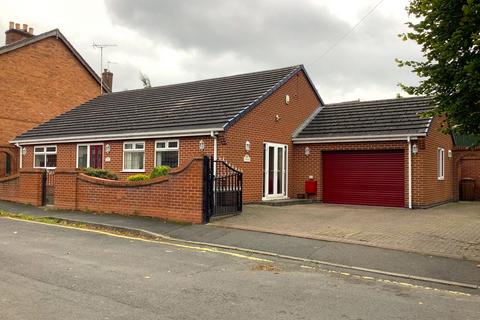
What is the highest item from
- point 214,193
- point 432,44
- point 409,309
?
point 432,44

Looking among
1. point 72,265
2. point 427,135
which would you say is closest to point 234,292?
point 72,265

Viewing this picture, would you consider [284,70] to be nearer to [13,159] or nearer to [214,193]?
[214,193]

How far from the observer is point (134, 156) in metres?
18.0

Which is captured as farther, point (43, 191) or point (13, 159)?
point (13, 159)

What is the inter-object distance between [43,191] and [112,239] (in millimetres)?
7386

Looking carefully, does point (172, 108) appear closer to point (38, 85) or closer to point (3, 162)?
A: point (3, 162)

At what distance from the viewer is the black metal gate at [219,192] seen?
1174cm

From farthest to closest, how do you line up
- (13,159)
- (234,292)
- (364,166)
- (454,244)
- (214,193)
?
1. (13,159)
2. (364,166)
3. (214,193)
4. (454,244)
5. (234,292)

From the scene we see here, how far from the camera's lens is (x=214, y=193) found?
40.6ft

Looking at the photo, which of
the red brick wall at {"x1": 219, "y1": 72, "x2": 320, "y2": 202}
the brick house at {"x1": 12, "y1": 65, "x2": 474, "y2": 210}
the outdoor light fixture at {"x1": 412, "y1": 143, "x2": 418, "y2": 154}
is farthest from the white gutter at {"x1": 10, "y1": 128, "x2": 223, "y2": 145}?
the outdoor light fixture at {"x1": 412, "y1": 143, "x2": 418, "y2": 154}

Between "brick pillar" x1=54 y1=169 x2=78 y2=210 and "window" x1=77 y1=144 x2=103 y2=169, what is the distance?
393 cm

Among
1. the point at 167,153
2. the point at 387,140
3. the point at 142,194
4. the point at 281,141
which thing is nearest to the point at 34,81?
the point at 167,153

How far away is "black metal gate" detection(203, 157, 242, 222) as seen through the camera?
462 inches

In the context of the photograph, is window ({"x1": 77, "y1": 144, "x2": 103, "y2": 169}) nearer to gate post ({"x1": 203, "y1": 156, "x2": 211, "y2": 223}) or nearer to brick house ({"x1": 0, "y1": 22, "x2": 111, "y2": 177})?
brick house ({"x1": 0, "y1": 22, "x2": 111, "y2": 177})
